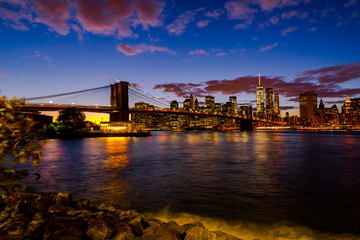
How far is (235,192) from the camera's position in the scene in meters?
10.9

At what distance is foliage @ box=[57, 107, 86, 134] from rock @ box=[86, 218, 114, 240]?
249ft

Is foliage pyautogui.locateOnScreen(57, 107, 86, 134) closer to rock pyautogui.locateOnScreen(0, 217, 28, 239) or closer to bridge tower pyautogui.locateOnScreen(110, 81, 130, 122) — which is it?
bridge tower pyautogui.locateOnScreen(110, 81, 130, 122)

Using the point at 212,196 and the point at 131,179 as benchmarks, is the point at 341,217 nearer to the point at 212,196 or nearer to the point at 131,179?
the point at 212,196

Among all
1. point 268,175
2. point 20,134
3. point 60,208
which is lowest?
point 268,175

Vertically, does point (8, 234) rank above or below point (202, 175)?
above

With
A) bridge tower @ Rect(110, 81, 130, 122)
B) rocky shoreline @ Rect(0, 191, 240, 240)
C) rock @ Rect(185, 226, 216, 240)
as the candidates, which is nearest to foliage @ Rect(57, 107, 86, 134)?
bridge tower @ Rect(110, 81, 130, 122)

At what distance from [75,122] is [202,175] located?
73.4 meters

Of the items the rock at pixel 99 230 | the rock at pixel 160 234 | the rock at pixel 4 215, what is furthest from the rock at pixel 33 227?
the rock at pixel 160 234

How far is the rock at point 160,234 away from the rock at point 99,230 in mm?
756

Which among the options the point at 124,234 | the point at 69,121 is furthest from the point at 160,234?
the point at 69,121

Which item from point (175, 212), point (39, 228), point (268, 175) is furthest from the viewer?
point (268, 175)

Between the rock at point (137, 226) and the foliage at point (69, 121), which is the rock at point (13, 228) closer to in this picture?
the rock at point (137, 226)

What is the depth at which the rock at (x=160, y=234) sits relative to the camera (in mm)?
4578

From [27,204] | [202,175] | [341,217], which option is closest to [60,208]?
[27,204]
